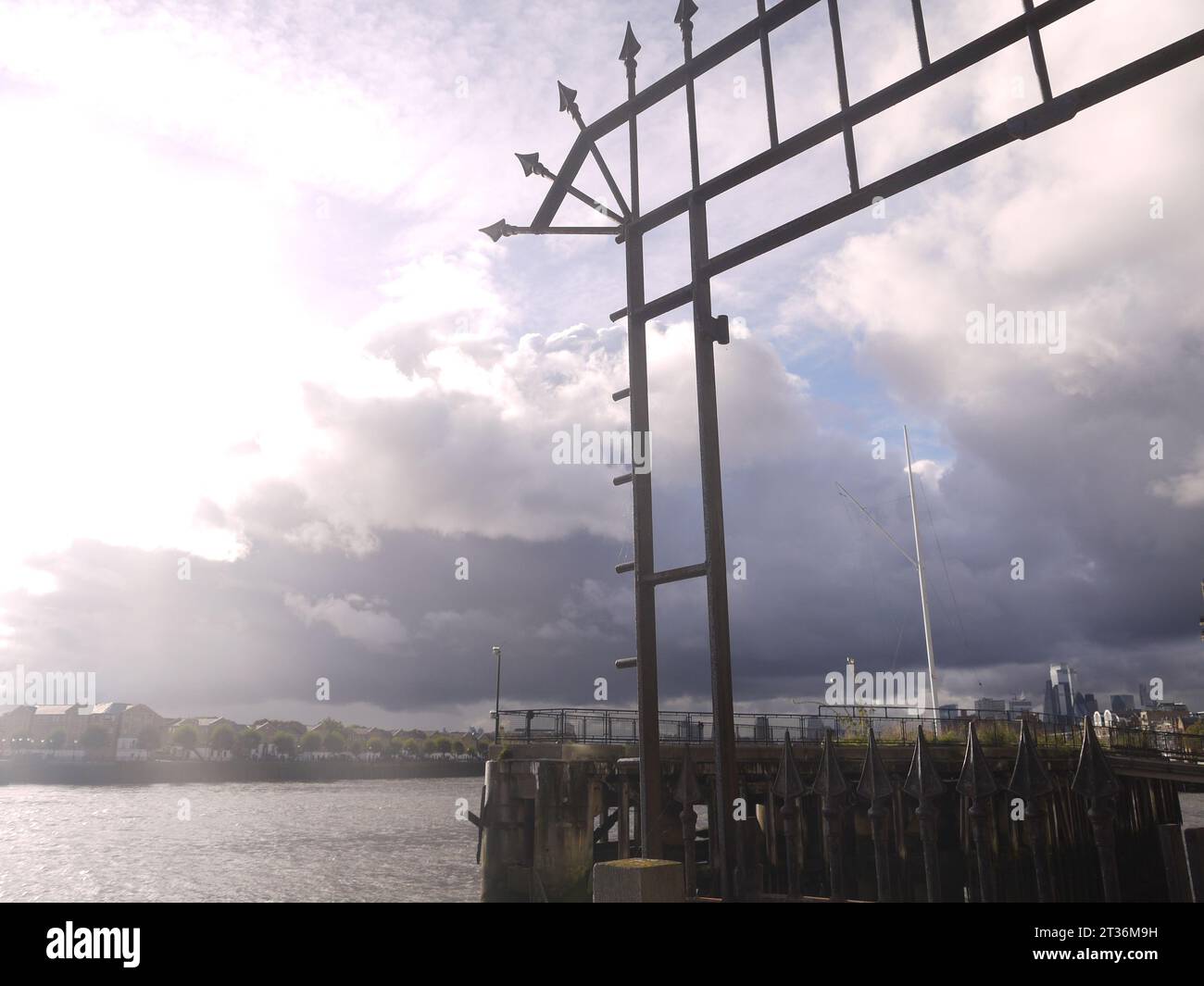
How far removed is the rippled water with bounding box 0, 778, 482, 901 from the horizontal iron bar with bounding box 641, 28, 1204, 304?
3304 cm

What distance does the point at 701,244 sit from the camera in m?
6.59

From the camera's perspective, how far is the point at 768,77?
6.54 m

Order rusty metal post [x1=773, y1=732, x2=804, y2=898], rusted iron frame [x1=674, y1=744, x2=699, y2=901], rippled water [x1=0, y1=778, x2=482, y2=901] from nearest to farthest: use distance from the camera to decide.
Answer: rusted iron frame [x1=674, y1=744, x2=699, y2=901], rusty metal post [x1=773, y1=732, x2=804, y2=898], rippled water [x1=0, y1=778, x2=482, y2=901]

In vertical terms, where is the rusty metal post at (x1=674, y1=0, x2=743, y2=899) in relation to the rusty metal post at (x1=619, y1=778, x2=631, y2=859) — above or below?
Answer: above

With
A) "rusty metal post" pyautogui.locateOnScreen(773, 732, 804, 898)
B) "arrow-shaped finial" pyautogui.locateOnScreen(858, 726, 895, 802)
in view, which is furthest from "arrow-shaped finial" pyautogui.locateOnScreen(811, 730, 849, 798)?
"arrow-shaped finial" pyautogui.locateOnScreen(858, 726, 895, 802)

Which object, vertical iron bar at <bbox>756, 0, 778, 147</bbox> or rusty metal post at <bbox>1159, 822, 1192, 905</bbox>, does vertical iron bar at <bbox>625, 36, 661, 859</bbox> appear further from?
rusty metal post at <bbox>1159, 822, 1192, 905</bbox>

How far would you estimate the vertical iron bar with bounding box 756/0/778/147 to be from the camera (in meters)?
6.47

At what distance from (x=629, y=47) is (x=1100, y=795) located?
297 inches

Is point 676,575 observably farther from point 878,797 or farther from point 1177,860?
point 1177,860

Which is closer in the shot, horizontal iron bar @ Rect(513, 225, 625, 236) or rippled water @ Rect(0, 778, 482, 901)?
horizontal iron bar @ Rect(513, 225, 625, 236)

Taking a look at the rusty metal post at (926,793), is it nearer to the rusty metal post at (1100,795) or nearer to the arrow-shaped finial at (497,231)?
the rusty metal post at (1100,795)

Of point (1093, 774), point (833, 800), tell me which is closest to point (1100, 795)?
point (1093, 774)

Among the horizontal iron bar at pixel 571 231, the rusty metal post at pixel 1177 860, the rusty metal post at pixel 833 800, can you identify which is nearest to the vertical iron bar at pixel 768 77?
the horizontal iron bar at pixel 571 231
